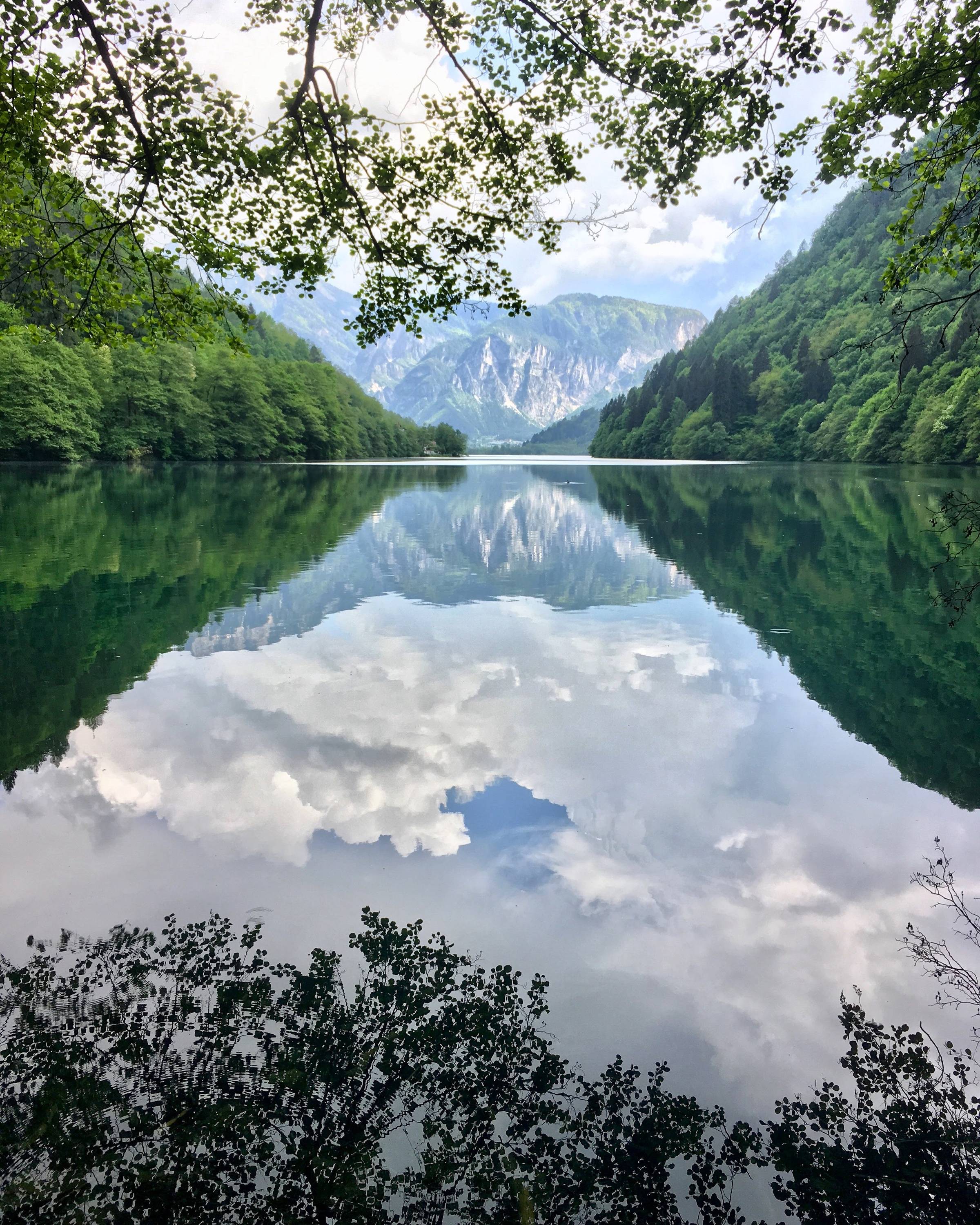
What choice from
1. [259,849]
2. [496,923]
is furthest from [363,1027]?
[259,849]

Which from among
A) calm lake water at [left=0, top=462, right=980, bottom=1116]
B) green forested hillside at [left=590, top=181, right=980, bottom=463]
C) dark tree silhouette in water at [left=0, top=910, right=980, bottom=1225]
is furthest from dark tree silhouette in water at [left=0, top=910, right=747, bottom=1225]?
green forested hillside at [left=590, top=181, right=980, bottom=463]

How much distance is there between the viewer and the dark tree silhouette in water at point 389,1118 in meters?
3.07

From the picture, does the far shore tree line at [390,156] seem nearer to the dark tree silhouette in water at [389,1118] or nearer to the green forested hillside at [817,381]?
the dark tree silhouette in water at [389,1118]

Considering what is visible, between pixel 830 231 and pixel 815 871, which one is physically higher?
pixel 830 231

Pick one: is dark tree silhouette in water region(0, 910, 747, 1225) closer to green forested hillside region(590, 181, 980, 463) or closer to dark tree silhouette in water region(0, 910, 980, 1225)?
dark tree silhouette in water region(0, 910, 980, 1225)

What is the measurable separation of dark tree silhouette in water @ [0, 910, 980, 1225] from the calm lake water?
29cm

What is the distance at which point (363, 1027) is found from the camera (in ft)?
13.2

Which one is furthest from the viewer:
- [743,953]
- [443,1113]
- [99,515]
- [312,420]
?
[312,420]

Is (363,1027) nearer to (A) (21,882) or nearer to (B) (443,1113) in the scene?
(B) (443,1113)

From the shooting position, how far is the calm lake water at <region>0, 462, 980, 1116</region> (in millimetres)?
4844

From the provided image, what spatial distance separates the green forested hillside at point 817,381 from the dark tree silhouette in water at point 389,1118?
65506 mm

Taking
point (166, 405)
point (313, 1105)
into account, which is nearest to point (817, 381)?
point (166, 405)

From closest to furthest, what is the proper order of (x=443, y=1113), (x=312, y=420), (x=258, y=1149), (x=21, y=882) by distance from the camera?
(x=258, y=1149)
(x=443, y=1113)
(x=21, y=882)
(x=312, y=420)

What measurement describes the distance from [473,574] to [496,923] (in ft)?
50.3
